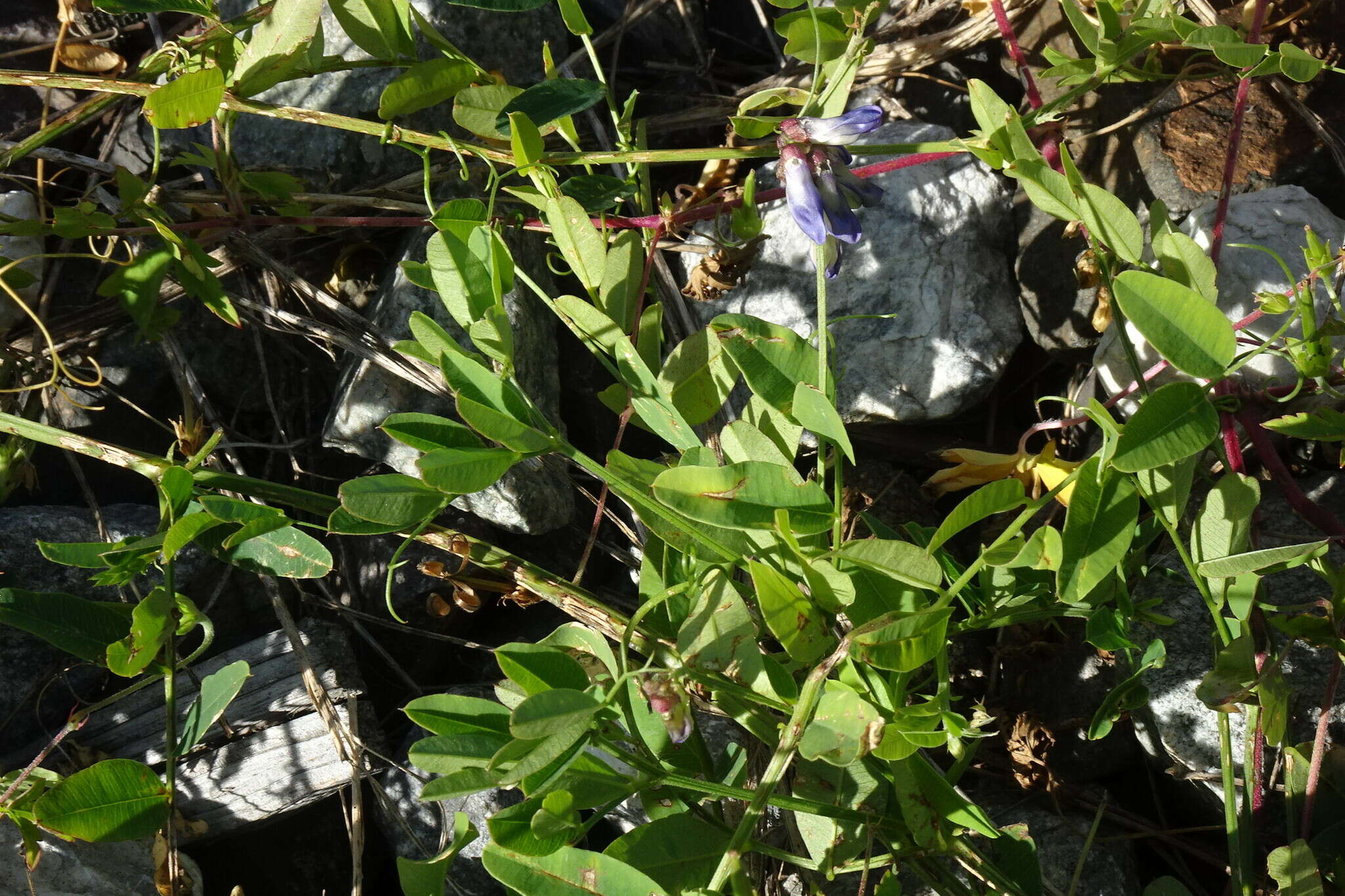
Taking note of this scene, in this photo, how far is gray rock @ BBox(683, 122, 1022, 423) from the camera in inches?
70.4

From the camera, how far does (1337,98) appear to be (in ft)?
5.91

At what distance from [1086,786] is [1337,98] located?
1.29 m

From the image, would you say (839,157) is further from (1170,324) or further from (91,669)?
(91,669)

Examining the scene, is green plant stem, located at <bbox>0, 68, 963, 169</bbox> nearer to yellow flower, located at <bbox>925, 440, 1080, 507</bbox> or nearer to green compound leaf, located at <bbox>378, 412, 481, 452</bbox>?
green compound leaf, located at <bbox>378, 412, 481, 452</bbox>

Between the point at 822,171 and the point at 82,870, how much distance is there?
1.53 meters

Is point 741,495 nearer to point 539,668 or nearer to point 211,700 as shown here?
point 539,668

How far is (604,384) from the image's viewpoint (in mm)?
2006

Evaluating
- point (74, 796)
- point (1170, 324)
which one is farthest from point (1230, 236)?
point (74, 796)

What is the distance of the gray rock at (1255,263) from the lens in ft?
5.26

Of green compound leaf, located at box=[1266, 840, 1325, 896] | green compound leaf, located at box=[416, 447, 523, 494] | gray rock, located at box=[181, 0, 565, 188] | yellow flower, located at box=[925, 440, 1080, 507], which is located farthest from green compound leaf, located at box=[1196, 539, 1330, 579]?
gray rock, located at box=[181, 0, 565, 188]

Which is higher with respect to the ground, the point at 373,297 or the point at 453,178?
the point at 453,178

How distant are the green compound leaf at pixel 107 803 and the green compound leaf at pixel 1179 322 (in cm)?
127

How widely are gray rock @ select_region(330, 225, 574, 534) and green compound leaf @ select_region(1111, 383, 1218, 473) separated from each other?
0.99 metres

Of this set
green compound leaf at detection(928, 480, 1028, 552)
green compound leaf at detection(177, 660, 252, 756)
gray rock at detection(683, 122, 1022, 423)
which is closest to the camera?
green compound leaf at detection(928, 480, 1028, 552)
